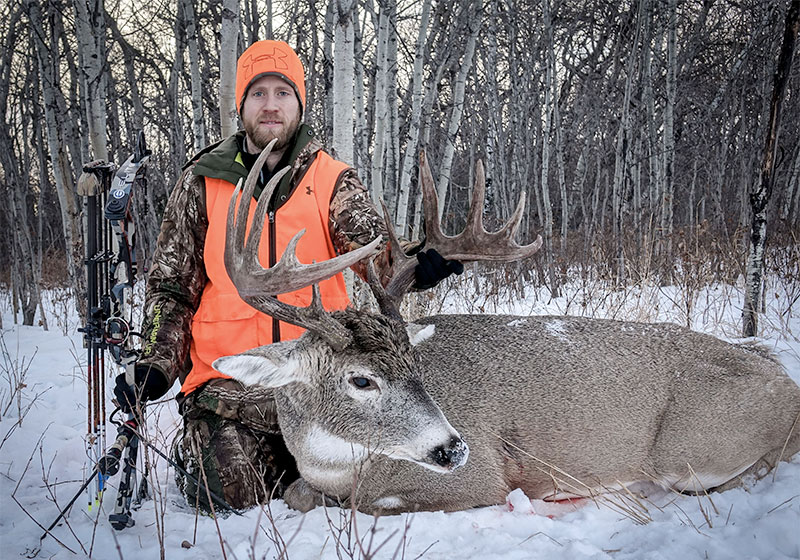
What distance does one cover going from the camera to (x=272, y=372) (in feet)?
8.47

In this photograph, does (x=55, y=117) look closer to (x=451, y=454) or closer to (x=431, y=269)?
(x=431, y=269)

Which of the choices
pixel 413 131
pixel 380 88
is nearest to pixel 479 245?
pixel 380 88

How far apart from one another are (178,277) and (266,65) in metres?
1.57

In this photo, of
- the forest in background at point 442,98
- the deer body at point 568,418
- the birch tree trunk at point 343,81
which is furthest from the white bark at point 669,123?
the deer body at point 568,418

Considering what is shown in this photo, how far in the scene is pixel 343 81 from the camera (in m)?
4.92

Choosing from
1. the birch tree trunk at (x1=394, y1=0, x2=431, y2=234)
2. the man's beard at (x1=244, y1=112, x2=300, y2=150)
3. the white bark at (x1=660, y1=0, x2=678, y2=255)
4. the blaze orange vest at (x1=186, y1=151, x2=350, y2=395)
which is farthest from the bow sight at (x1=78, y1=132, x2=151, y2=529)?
the white bark at (x1=660, y1=0, x2=678, y2=255)

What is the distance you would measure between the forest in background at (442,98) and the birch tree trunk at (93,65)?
24 mm

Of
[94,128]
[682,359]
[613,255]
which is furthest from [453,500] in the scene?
[613,255]

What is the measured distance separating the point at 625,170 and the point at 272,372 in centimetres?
1005

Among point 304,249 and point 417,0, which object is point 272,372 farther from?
point 417,0

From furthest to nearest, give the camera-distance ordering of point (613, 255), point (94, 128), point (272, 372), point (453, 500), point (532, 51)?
point (532, 51)
point (613, 255)
point (94, 128)
point (453, 500)
point (272, 372)

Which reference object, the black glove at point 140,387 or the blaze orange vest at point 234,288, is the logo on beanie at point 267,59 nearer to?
the blaze orange vest at point 234,288

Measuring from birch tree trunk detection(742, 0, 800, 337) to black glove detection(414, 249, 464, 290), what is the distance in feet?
13.1

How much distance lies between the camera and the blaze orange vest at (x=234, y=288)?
10.8ft
